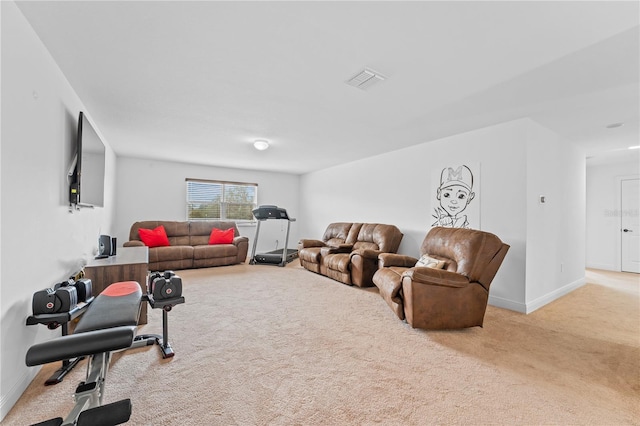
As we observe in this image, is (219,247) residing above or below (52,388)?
above

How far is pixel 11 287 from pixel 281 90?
7.98 ft

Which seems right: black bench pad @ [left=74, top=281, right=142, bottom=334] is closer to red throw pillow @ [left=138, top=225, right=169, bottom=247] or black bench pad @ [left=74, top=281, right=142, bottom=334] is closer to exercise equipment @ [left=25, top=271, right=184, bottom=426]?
exercise equipment @ [left=25, top=271, right=184, bottom=426]

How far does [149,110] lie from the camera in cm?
328

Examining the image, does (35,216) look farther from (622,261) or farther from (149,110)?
(622,261)

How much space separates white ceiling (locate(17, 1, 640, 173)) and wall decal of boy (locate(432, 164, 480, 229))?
0.64 m

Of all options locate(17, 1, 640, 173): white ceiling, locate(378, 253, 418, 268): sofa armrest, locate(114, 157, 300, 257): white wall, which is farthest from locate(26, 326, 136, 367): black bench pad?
locate(114, 157, 300, 257): white wall

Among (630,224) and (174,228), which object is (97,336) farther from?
(630,224)

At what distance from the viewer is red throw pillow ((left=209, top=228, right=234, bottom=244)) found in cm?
609

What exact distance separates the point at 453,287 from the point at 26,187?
3460 mm

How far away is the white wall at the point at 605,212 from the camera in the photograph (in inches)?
229

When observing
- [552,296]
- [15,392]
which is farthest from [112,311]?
[552,296]

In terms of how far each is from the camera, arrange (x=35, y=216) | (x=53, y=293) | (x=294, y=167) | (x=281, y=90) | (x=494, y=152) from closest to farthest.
Result: (x=53, y=293), (x=35, y=216), (x=281, y=90), (x=494, y=152), (x=294, y=167)

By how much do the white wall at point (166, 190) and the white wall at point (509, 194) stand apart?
3.17m

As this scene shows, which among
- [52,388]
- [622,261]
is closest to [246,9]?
[52,388]
